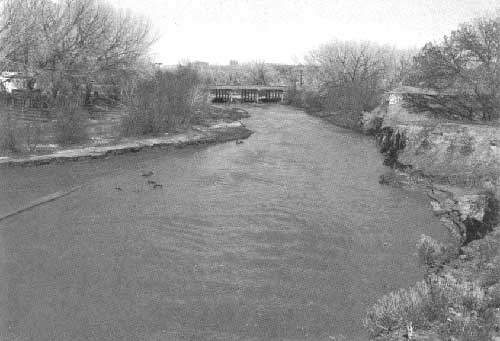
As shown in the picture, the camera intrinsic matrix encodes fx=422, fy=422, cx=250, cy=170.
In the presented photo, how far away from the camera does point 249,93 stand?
112500 millimetres

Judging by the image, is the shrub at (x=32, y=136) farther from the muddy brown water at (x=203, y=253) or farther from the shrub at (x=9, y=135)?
the muddy brown water at (x=203, y=253)

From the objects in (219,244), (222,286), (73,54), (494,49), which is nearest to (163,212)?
(219,244)

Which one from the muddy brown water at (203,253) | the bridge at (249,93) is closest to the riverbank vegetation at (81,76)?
the muddy brown water at (203,253)

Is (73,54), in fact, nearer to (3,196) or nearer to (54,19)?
(54,19)

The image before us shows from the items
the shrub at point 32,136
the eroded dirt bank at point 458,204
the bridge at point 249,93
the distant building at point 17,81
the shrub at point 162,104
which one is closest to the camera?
the eroded dirt bank at point 458,204

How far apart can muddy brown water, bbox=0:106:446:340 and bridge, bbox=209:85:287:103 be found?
264ft

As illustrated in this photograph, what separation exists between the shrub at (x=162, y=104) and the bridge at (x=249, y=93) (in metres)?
56.9

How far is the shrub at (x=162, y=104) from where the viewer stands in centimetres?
3609

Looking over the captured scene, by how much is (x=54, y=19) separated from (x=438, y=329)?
47.1 meters

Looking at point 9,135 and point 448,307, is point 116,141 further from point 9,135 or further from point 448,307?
point 448,307

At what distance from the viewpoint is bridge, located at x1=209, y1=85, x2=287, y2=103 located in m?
103

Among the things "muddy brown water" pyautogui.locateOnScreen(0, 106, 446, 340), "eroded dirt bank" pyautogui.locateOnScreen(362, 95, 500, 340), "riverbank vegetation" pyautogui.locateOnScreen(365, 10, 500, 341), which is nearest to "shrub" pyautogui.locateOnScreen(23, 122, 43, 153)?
"muddy brown water" pyautogui.locateOnScreen(0, 106, 446, 340)

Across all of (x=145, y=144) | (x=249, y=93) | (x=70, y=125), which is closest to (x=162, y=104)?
(x=145, y=144)

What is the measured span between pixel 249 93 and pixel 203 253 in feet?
334
